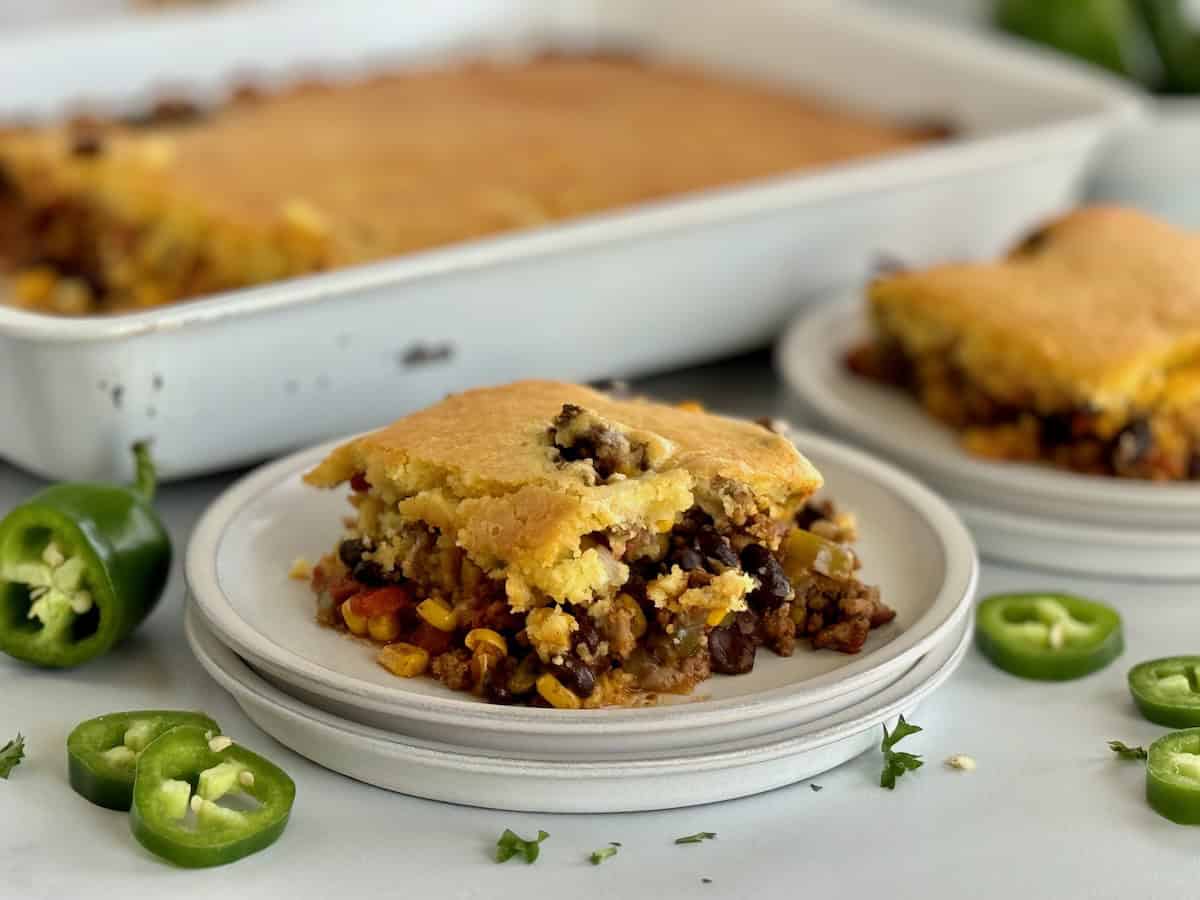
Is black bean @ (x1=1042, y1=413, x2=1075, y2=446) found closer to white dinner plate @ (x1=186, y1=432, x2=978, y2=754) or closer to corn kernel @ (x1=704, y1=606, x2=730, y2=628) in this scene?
white dinner plate @ (x1=186, y1=432, x2=978, y2=754)

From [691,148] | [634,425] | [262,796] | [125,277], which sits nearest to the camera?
[262,796]

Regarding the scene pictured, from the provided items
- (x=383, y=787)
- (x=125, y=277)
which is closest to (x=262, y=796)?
(x=383, y=787)

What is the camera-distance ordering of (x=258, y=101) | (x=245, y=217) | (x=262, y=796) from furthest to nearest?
(x=258, y=101)
(x=245, y=217)
(x=262, y=796)

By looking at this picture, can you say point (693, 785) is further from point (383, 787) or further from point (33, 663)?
point (33, 663)

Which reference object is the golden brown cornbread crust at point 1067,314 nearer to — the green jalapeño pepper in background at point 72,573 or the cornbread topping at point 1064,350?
Answer: the cornbread topping at point 1064,350

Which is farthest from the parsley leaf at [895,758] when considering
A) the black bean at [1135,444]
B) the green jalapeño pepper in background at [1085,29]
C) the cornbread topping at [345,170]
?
the green jalapeño pepper in background at [1085,29]

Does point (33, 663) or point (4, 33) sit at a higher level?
point (4, 33)

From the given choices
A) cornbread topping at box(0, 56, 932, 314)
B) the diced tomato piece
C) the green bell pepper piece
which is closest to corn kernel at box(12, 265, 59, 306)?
cornbread topping at box(0, 56, 932, 314)
